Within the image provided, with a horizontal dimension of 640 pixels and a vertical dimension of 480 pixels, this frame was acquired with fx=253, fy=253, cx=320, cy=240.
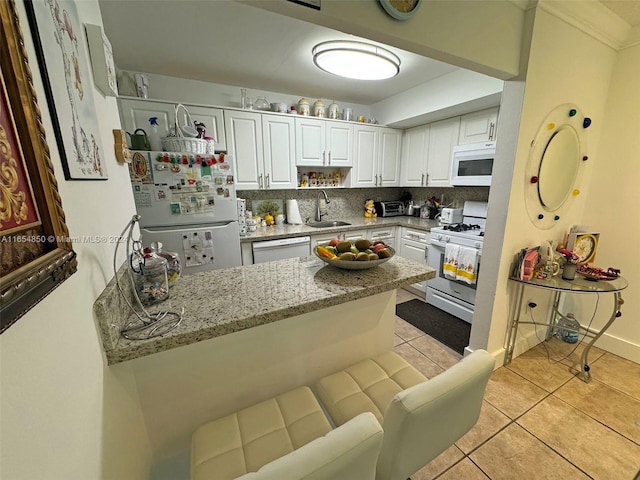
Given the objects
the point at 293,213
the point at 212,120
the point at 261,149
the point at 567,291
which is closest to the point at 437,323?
the point at 567,291

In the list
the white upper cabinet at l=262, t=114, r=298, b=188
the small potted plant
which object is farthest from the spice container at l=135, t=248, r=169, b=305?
the small potted plant

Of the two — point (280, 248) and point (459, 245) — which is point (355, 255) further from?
point (459, 245)

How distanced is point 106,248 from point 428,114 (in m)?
3.12

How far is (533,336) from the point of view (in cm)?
214

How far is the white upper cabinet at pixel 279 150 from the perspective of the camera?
2742 millimetres

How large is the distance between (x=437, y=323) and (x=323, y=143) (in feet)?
7.78

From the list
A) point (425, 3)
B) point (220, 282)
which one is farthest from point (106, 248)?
point (425, 3)

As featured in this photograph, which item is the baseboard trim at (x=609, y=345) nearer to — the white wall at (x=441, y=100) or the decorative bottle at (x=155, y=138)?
the white wall at (x=441, y=100)

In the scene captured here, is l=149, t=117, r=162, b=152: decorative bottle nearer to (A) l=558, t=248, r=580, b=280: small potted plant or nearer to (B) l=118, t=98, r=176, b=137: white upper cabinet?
(B) l=118, t=98, r=176, b=137: white upper cabinet

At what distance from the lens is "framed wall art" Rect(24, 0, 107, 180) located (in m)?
0.52

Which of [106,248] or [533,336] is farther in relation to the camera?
[533,336]

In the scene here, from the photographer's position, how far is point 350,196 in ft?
12.3

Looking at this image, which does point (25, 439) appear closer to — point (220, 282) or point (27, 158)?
point (27, 158)

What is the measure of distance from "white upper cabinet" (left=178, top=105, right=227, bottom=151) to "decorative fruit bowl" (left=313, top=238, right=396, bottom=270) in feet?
6.31
